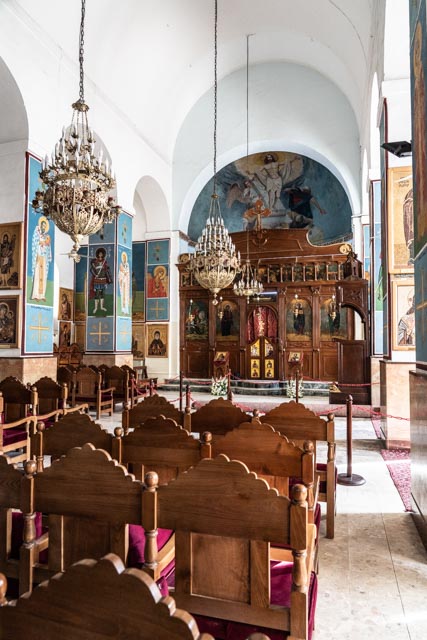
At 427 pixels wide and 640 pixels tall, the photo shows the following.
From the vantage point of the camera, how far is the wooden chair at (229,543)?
1600 mm

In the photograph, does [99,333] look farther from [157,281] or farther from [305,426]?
[305,426]

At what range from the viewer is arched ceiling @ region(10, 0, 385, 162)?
33.0ft

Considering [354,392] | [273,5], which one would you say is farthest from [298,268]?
[273,5]

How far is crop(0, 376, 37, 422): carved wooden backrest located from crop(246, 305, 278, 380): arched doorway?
11474 mm

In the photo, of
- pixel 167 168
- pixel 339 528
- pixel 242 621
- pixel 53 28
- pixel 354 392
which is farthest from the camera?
pixel 167 168

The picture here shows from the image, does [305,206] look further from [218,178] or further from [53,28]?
[53,28]

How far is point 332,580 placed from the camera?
3.01 meters

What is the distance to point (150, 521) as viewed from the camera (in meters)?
1.71

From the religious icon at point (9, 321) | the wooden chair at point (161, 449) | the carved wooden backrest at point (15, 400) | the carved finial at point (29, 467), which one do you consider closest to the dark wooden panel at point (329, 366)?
the religious icon at point (9, 321)

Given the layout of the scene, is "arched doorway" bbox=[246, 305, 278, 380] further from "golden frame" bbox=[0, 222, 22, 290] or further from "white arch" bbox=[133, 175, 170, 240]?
"golden frame" bbox=[0, 222, 22, 290]

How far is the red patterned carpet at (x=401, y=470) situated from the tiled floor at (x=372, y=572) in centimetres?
9

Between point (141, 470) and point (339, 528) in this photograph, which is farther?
point (339, 528)

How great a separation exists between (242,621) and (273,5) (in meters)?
15.1

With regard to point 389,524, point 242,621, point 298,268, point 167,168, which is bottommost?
point 389,524
